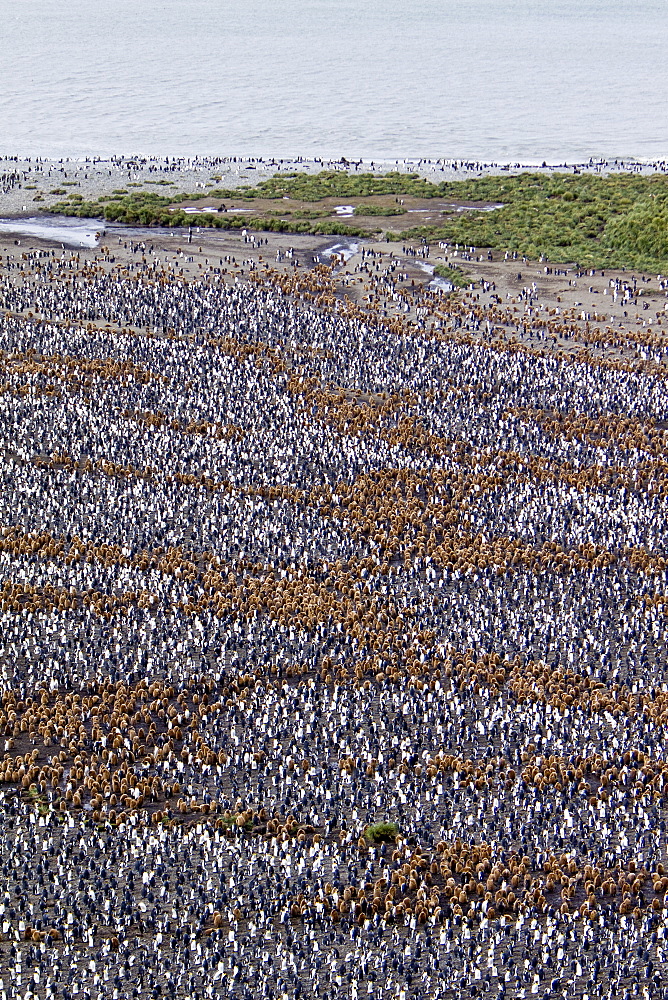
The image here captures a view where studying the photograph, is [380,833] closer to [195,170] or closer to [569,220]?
[569,220]

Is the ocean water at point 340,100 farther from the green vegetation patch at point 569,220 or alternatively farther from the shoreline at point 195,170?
the green vegetation patch at point 569,220

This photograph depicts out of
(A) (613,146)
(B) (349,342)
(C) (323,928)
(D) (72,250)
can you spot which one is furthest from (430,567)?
(A) (613,146)

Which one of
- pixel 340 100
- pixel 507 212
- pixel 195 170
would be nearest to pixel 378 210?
pixel 507 212

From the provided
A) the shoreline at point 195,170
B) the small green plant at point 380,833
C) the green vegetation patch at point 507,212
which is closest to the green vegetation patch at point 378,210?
the green vegetation patch at point 507,212

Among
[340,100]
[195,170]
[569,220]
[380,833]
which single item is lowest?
[380,833]

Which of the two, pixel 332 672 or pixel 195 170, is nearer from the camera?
pixel 332 672

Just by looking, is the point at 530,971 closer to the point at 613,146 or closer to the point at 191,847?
the point at 191,847

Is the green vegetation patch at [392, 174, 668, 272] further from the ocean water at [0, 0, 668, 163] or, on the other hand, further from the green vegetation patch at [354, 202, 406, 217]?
the ocean water at [0, 0, 668, 163]

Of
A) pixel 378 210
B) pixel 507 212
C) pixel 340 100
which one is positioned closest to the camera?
pixel 507 212
